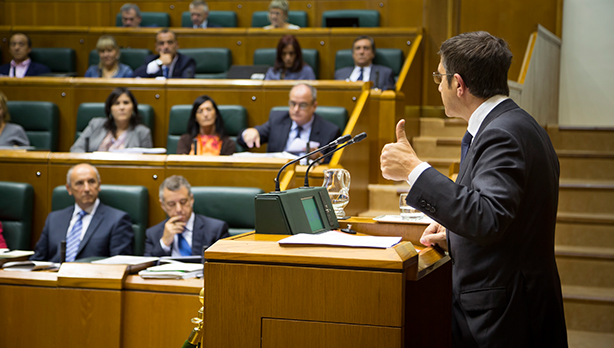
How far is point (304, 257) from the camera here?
737 millimetres

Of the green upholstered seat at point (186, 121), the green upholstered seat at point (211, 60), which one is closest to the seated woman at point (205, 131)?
the green upholstered seat at point (186, 121)

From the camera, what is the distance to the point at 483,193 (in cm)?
76

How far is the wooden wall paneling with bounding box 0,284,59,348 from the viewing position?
1506mm

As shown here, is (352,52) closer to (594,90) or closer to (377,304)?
(594,90)

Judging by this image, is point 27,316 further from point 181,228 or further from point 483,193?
point 483,193

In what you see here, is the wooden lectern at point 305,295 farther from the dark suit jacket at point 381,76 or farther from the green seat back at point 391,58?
the green seat back at point 391,58

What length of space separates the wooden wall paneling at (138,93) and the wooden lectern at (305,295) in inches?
87.6

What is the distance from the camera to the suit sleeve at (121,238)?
2.05m

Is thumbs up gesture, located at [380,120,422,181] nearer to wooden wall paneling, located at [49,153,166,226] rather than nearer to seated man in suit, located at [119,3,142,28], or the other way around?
wooden wall paneling, located at [49,153,166,226]

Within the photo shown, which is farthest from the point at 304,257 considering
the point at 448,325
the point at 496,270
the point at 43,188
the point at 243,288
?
the point at 43,188

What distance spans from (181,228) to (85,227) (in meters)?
0.35

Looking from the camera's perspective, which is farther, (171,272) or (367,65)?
(367,65)

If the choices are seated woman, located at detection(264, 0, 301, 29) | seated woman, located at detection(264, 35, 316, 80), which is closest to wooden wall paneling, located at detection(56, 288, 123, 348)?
seated woman, located at detection(264, 35, 316, 80)

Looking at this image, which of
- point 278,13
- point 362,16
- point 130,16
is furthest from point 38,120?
point 362,16
